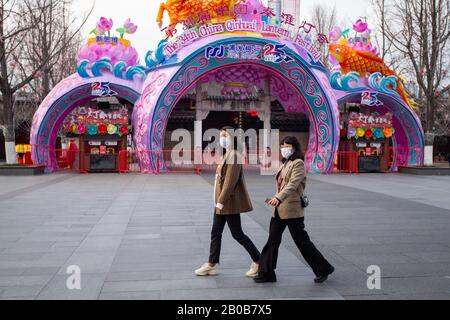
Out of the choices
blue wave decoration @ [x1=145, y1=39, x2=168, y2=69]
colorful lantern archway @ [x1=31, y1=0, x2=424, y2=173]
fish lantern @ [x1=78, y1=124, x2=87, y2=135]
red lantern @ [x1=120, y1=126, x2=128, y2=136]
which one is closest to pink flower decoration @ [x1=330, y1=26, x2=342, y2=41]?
colorful lantern archway @ [x1=31, y1=0, x2=424, y2=173]

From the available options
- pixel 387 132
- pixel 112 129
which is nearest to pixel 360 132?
pixel 387 132

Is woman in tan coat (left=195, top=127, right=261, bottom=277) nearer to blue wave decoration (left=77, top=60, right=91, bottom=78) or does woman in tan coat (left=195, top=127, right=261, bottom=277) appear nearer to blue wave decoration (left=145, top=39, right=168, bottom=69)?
blue wave decoration (left=145, top=39, right=168, bottom=69)

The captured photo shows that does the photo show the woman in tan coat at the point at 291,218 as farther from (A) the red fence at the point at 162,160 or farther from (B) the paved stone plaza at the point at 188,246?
(A) the red fence at the point at 162,160

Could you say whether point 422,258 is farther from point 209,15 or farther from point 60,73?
point 60,73

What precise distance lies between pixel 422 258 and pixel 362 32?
18724mm

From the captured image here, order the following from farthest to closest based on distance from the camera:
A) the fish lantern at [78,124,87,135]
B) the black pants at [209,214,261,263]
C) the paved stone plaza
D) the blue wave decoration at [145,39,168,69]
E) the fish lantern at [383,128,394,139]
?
the fish lantern at [383,128,394,139]
the fish lantern at [78,124,87,135]
the blue wave decoration at [145,39,168,69]
the black pants at [209,214,261,263]
the paved stone plaza

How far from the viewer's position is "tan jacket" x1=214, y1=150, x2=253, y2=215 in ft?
17.0

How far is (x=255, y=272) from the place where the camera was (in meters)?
5.27

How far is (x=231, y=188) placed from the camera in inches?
204

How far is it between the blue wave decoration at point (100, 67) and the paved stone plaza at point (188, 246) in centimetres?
885

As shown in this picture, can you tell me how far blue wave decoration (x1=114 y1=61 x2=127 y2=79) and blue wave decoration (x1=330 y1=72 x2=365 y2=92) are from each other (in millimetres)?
8949

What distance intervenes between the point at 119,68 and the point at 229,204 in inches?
650

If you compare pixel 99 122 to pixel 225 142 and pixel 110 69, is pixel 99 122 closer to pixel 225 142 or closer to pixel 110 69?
pixel 110 69
